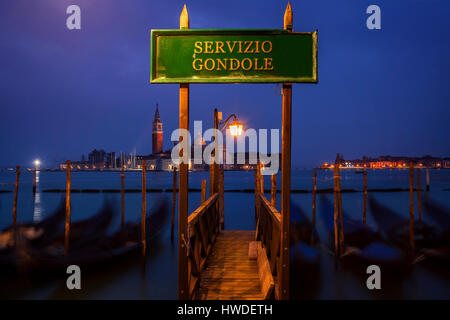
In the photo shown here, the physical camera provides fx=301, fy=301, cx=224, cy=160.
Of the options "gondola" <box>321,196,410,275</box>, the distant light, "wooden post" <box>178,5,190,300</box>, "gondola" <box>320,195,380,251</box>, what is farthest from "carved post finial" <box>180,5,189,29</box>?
"gondola" <box>320,195,380,251</box>

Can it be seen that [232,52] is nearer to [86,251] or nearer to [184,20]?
[184,20]

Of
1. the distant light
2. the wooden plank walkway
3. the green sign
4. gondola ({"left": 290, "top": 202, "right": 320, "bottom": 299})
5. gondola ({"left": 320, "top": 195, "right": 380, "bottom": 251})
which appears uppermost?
the green sign

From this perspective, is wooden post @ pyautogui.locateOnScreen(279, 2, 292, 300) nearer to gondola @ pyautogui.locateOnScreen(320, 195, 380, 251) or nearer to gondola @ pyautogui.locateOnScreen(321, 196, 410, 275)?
gondola @ pyautogui.locateOnScreen(321, 196, 410, 275)

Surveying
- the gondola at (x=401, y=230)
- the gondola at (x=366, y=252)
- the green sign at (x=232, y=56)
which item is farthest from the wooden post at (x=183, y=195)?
the gondola at (x=401, y=230)

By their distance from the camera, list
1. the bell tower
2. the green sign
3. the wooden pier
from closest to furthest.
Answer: the green sign < the wooden pier < the bell tower

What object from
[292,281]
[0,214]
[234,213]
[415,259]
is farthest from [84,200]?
[415,259]

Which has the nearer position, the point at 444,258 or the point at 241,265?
the point at 241,265

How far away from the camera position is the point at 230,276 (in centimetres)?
531

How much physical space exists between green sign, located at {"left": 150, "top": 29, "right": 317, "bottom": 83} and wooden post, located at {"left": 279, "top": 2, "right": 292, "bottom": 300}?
0.59 ft

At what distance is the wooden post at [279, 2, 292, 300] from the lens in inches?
132
